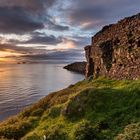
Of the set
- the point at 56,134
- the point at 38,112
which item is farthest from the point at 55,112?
the point at 56,134

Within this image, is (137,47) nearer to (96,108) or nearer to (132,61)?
(132,61)

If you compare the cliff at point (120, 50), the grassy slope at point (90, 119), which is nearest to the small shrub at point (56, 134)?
A: the grassy slope at point (90, 119)

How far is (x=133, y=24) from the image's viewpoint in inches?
1230

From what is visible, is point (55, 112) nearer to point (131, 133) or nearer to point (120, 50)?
point (131, 133)

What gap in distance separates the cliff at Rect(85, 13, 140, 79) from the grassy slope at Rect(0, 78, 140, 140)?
228 inches

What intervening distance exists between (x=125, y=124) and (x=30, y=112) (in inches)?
561

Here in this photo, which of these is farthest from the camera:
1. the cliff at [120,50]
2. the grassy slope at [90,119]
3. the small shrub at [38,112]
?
the cliff at [120,50]

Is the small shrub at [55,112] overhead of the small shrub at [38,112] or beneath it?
overhead

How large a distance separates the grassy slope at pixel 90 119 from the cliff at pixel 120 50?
578cm

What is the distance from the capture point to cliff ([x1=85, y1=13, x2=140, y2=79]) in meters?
30.7

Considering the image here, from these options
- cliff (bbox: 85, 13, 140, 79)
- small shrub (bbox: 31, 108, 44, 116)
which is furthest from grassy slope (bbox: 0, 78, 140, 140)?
cliff (bbox: 85, 13, 140, 79)

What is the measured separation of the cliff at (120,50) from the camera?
1208 inches

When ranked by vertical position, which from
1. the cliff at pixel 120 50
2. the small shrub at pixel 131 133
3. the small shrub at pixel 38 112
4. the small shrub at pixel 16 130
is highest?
the cliff at pixel 120 50

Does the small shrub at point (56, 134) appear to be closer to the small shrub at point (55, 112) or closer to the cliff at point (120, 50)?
the small shrub at point (55, 112)
